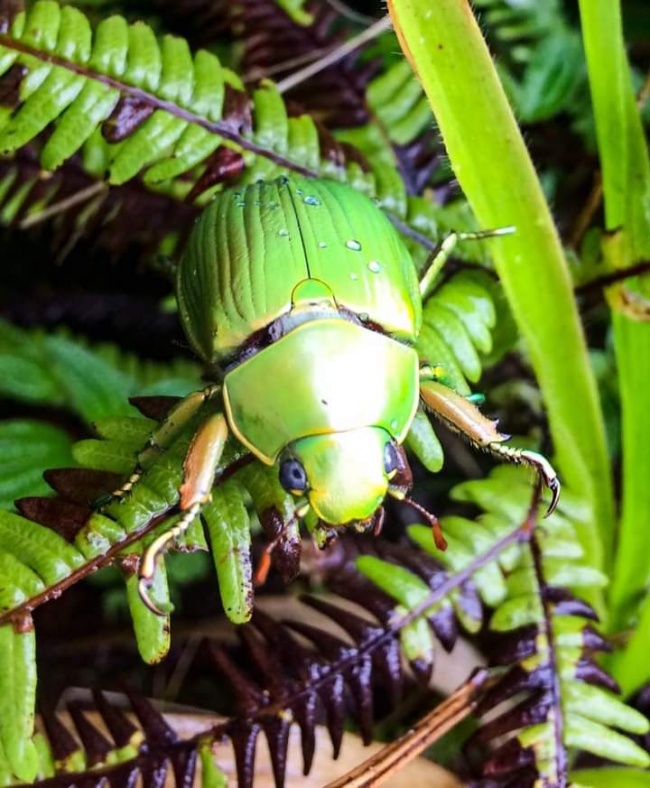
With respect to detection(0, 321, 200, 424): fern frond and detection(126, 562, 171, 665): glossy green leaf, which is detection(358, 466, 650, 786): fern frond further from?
detection(0, 321, 200, 424): fern frond

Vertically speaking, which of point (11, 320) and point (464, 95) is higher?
point (464, 95)

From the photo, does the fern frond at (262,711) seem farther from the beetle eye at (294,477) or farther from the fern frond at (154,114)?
the fern frond at (154,114)

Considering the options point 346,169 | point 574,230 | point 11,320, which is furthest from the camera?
point 11,320

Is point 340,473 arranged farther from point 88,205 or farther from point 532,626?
point 88,205

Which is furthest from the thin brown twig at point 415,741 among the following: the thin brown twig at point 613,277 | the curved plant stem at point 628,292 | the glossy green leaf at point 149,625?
the thin brown twig at point 613,277

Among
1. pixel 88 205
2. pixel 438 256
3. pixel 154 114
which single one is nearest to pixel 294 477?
pixel 438 256

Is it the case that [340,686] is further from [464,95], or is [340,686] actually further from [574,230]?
[574,230]

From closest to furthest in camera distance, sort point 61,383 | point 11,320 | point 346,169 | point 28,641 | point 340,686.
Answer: point 28,641, point 340,686, point 346,169, point 61,383, point 11,320

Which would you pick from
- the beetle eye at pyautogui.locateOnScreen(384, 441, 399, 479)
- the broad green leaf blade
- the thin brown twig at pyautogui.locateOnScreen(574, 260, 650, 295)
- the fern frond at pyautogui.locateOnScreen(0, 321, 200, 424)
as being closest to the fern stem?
the thin brown twig at pyautogui.locateOnScreen(574, 260, 650, 295)

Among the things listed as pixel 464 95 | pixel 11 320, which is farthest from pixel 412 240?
pixel 11 320
